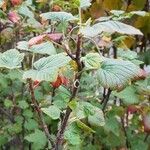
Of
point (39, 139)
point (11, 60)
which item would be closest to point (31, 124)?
point (39, 139)

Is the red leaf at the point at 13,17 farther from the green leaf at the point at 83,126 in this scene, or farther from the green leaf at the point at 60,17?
the green leaf at the point at 83,126

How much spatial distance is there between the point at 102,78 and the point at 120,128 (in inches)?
43.5

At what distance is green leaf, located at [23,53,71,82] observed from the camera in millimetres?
1039

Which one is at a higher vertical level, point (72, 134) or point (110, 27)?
point (110, 27)

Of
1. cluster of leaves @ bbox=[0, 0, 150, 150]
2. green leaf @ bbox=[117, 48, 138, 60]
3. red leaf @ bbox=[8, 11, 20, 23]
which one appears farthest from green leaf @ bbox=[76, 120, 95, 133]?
red leaf @ bbox=[8, 11, 20, 23]

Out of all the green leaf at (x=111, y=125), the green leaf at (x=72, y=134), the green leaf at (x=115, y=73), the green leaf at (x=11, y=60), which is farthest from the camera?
the green leaf at (x=111, y=125)

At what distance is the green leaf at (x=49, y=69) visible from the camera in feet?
3.41

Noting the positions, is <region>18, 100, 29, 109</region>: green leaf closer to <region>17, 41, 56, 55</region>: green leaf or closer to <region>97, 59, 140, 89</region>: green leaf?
<region>17, 41, 56, 55</region>: green leaf

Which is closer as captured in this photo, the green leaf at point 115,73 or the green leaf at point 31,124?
the green leaf at point 115,73

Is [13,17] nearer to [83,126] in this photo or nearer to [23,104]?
[23,104]

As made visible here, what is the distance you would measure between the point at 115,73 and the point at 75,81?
0.09 meters

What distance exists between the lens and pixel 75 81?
107 centimetres

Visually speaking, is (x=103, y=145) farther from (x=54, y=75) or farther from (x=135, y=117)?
(x=54, y=75)

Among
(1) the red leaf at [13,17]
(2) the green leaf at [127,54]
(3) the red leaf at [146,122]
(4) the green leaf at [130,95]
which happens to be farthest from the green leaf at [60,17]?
(3) the red leaf at [146,122]
